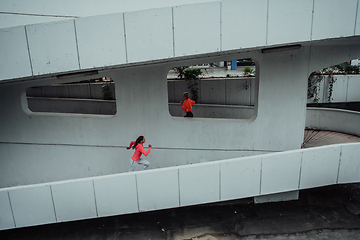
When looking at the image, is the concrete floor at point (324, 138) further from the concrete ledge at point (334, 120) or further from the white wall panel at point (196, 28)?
the white wall panel at point (196, 28)

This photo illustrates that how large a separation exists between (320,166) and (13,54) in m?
7.22

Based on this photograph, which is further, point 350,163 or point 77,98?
point 77,98

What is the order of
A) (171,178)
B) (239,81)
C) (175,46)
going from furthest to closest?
(239,81) < (171,178) < (175,46)

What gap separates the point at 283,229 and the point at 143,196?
353 cm

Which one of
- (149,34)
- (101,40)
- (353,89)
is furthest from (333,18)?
(353,89)

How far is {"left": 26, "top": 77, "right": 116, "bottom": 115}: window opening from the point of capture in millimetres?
12883

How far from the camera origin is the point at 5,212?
5809 mm

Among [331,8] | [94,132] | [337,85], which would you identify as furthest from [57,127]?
[337,85]

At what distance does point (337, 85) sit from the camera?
13.2 meters

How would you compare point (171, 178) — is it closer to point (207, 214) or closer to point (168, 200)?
point (168, 200)

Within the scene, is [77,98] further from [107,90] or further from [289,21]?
[289,21]

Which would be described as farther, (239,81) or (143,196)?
(239,81)

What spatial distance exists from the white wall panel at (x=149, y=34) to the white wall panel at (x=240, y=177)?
9.47 ft

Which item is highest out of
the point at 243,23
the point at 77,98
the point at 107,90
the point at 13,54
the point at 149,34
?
the point at 243,23
